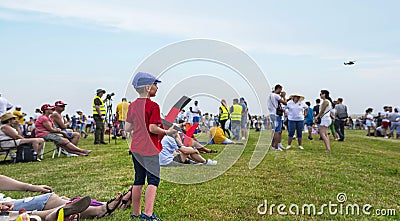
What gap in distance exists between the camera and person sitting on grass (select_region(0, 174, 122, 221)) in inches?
152

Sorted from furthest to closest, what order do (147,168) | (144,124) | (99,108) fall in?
(99,108), (147,168), (144,124)

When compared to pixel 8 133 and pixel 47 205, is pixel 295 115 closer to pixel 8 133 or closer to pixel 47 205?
pixel 8 133

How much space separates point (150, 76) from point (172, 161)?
4.30 m

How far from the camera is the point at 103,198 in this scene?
17.6 feet

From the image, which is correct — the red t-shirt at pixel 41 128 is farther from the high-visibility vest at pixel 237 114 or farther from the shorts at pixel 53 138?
the high-visibility vest at pixel 237 114

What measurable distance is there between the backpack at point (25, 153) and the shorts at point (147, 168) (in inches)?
255

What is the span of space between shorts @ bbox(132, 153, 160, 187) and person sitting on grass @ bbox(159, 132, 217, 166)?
3.57 meters

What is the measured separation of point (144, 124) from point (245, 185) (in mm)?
2710

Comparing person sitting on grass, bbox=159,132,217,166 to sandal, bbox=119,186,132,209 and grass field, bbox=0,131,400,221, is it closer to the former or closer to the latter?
grass field, bbox=0,131,400,221

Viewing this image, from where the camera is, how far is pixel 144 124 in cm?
402

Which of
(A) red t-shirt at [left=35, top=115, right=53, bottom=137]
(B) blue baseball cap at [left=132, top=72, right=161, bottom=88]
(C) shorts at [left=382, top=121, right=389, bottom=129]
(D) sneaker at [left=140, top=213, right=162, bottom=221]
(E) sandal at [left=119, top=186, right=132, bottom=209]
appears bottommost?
(D) sneaker at [left=140, top=213, right=162, bottom=221]

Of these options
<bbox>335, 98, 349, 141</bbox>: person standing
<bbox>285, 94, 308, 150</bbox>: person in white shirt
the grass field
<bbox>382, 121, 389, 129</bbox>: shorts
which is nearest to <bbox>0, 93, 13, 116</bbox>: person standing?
the grass field

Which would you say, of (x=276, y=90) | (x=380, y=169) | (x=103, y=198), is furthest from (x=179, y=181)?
(x=276, y=90)

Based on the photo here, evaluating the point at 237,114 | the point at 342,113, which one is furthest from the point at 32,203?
the point at 342,113
